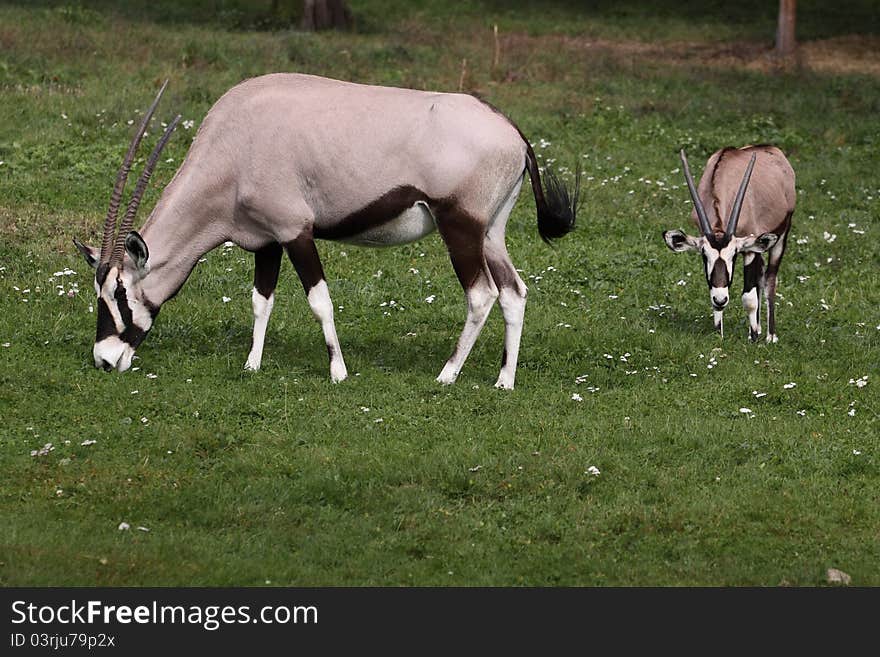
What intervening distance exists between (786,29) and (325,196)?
23278mm

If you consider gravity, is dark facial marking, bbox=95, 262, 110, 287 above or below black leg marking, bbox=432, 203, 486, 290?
below

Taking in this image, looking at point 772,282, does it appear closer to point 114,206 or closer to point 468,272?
point 468,272

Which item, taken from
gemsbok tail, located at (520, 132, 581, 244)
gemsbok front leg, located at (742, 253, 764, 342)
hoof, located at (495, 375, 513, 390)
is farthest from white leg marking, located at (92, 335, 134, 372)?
gemsbok front leg, located at (742, 253, 764, 342)

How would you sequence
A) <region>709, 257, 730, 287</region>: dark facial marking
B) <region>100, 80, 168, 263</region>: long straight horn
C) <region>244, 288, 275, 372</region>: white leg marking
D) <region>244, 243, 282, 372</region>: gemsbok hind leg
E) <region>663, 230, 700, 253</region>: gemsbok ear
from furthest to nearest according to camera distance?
<region>663, 230, 700, 253</region>: gemsbok ear < <region>709, 257, 730, 287</region>: dark facial marking < <region>244, 243, 282, 372</region>: gemsbok hind leg < <region>244, 288, 275, 372</region>: white leg marking < <region>100, 80, 168, 263</region>: long straight horn

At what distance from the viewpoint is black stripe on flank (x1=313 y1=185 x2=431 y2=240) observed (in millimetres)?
11555

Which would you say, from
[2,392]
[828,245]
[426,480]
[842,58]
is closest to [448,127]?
[426,480]

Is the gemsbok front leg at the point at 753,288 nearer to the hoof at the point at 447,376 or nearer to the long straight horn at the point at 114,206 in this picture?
the hoof at the point at 447,376

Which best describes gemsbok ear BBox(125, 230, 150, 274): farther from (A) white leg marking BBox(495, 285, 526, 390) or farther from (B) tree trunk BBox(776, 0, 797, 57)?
(B) tree trunk BBox(776, 0, 797, 57)

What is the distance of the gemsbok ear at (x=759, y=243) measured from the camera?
1376 cm

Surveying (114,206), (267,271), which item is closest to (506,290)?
(267,271)

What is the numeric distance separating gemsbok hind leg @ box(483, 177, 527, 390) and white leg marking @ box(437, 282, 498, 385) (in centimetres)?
16

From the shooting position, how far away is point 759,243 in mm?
13828
